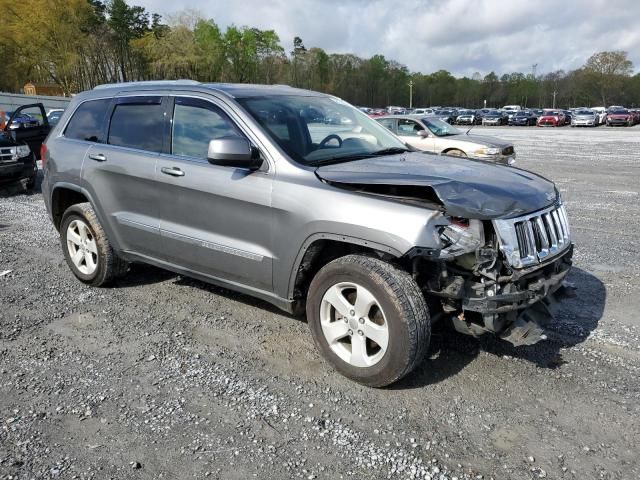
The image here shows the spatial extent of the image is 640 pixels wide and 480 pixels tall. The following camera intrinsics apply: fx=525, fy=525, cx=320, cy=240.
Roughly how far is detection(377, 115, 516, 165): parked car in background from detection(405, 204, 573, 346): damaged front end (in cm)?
897

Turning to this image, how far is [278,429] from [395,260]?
1.23m

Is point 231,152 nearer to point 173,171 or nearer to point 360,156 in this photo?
point 173,171

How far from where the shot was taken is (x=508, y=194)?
3264 millimetres

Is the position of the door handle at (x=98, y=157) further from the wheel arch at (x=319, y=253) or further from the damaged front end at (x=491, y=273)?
the damaged front end at (x=491, y=273)

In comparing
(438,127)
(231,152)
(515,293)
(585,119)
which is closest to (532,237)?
(515,293)

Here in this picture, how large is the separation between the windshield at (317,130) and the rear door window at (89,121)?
1.72 metres

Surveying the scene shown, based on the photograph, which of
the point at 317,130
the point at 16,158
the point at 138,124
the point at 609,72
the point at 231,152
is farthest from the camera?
the point at 609,72

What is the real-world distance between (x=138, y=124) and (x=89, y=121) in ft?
2.65

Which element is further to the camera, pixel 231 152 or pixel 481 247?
pixel 231 152

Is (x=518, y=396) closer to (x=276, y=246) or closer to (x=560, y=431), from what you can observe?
(x=560, y=431)

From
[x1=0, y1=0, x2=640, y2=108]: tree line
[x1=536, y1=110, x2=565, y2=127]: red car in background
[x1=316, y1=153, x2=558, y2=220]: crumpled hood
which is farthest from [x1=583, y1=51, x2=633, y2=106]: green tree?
[x1=316, y1=153, x2=558, y2=220]: crumpled hood

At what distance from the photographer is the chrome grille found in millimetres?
3078

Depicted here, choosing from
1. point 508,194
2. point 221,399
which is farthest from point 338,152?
point 221,399

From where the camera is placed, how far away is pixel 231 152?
3.49m
